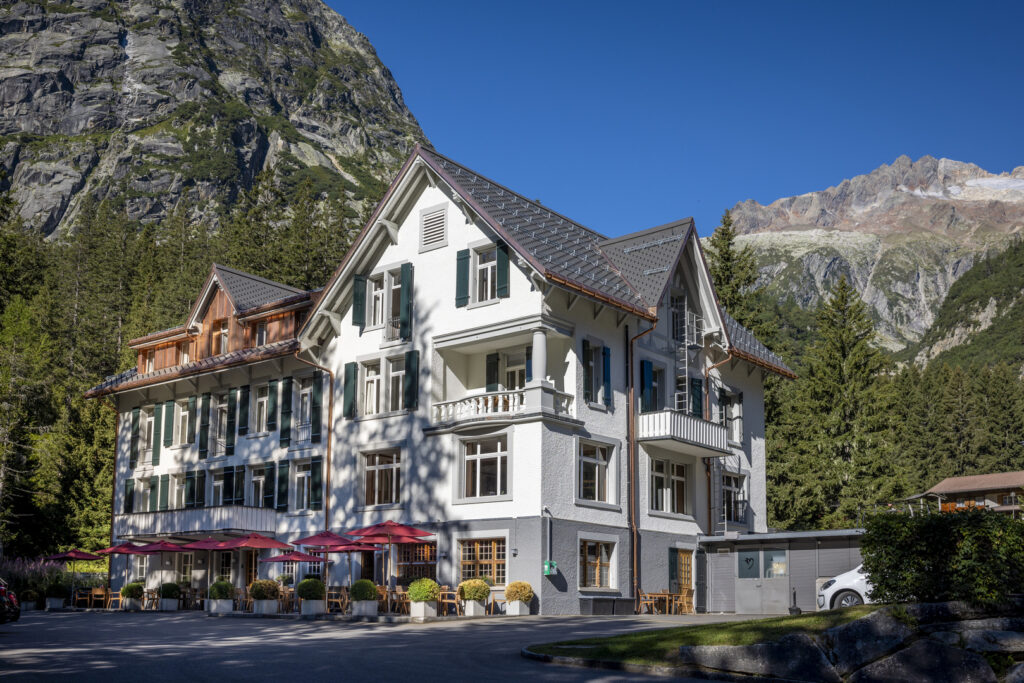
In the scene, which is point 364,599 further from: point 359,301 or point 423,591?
point 359,301

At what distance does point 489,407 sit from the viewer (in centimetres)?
3250

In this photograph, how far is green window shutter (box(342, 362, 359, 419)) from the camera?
3697 cm

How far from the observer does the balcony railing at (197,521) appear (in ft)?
126

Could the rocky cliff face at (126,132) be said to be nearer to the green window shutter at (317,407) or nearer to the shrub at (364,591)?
the green window shutter at (317,407)

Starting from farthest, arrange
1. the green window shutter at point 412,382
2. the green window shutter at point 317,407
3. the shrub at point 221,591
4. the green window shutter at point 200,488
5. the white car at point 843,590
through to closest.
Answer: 1. the green window shutter at point 200,488
2. the green window shutter at point 317,407
3. the shrub at point 221,591
4. the green window shutter at point 412,382
5. the white car at point 843,590

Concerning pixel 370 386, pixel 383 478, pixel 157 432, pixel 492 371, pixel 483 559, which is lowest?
pixel 483 559

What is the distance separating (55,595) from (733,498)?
2563 centimetres

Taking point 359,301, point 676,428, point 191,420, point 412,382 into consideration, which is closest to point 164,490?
point 191,420

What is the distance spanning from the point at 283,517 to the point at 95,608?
8679 millimetres

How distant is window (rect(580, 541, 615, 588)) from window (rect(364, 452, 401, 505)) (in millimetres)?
6662

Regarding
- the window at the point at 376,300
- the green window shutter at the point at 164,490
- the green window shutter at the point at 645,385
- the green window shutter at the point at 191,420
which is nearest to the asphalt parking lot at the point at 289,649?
the green window shutter at the point at 645,385

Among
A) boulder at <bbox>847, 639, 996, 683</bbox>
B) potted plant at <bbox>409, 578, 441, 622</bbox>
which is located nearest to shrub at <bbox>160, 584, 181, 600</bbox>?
potted plant at <bbox>409, 578, 441, 622</bbox>

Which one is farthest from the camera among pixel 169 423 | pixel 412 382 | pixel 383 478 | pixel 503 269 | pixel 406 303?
pixel 169 423

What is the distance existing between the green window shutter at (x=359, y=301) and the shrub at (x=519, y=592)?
1139cm
